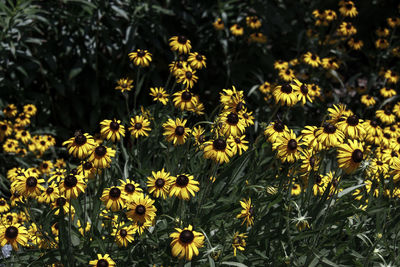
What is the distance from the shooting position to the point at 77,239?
109 inches

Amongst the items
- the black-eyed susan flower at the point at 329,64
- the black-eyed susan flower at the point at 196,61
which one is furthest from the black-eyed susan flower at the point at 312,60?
the black-eyed susan flower at the point at 196,61

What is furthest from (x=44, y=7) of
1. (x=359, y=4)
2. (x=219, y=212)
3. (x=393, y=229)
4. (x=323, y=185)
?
(x=359, y=4)

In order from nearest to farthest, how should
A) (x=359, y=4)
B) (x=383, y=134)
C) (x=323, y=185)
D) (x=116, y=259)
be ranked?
(x=116, y=259), (x=323, y=185), (x=383, y=134), (x=359, y=4)

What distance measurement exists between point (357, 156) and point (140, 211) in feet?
3.69

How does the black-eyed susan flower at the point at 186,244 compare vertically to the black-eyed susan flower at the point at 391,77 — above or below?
above

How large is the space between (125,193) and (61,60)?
2.95 m

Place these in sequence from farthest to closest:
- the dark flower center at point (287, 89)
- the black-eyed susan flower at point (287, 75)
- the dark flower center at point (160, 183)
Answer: the black-eyed susan flower at point (287, 75)
the dark flower center at point (287, 89)
the dark flower center at point (160, 183)

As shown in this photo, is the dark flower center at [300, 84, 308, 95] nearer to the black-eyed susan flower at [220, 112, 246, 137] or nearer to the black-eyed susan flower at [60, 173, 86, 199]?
the black-eyed susan flower at [220, 112, 246, 137]

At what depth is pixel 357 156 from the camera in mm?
2062

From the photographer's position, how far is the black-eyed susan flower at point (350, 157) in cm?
207

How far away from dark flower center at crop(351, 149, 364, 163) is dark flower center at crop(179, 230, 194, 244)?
2.89 ft

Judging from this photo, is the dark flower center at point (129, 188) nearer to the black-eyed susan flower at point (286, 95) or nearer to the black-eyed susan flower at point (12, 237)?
the black-eyed susan flower at point (12, 237)

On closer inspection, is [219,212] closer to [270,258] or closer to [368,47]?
[270,258]

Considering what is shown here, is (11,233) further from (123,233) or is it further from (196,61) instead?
(196,61)
